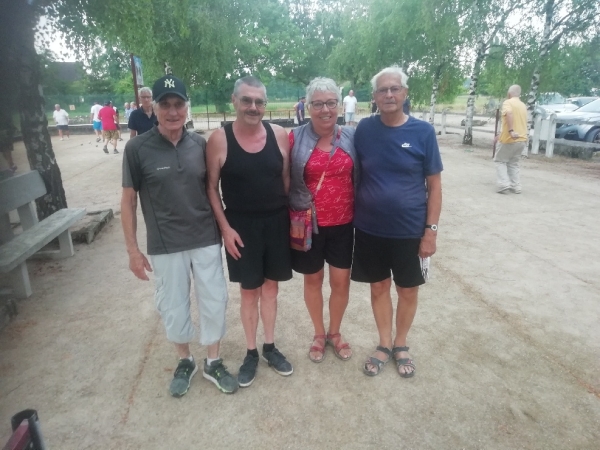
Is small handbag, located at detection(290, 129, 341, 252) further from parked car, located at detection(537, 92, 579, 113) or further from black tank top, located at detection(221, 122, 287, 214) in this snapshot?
parked car, located at detection(537, 92, 579, 113)

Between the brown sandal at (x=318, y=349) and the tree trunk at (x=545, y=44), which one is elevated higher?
the tree trunk at (x=545, y=44)

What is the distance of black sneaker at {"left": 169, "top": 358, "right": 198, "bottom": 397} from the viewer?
8.82ft

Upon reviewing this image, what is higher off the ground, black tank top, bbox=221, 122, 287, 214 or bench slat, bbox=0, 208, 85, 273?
black tank top, bbox=221, 122, 287, 214

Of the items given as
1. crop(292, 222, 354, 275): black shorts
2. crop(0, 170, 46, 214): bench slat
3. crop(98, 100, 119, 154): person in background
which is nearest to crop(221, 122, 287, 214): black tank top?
crop(292, 222, 354, 275): black shorts

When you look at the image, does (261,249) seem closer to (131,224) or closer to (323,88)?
(131,224)

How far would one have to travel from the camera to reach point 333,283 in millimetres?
2969

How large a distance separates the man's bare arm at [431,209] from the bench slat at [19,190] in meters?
4.05

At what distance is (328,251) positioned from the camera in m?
2.83

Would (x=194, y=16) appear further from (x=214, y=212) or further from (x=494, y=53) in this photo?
(x=214, y=212)

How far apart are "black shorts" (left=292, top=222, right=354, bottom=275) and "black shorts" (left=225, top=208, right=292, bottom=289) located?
11 cm

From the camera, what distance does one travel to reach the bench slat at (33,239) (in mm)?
3690

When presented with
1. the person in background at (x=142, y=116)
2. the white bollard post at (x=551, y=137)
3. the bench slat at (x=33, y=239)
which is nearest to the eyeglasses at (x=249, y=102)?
the bench slat at (x=33, y=239)

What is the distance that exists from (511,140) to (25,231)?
7.30 meters

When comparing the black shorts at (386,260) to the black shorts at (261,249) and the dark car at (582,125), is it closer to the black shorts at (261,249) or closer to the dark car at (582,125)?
the black shorts at (261,249)
